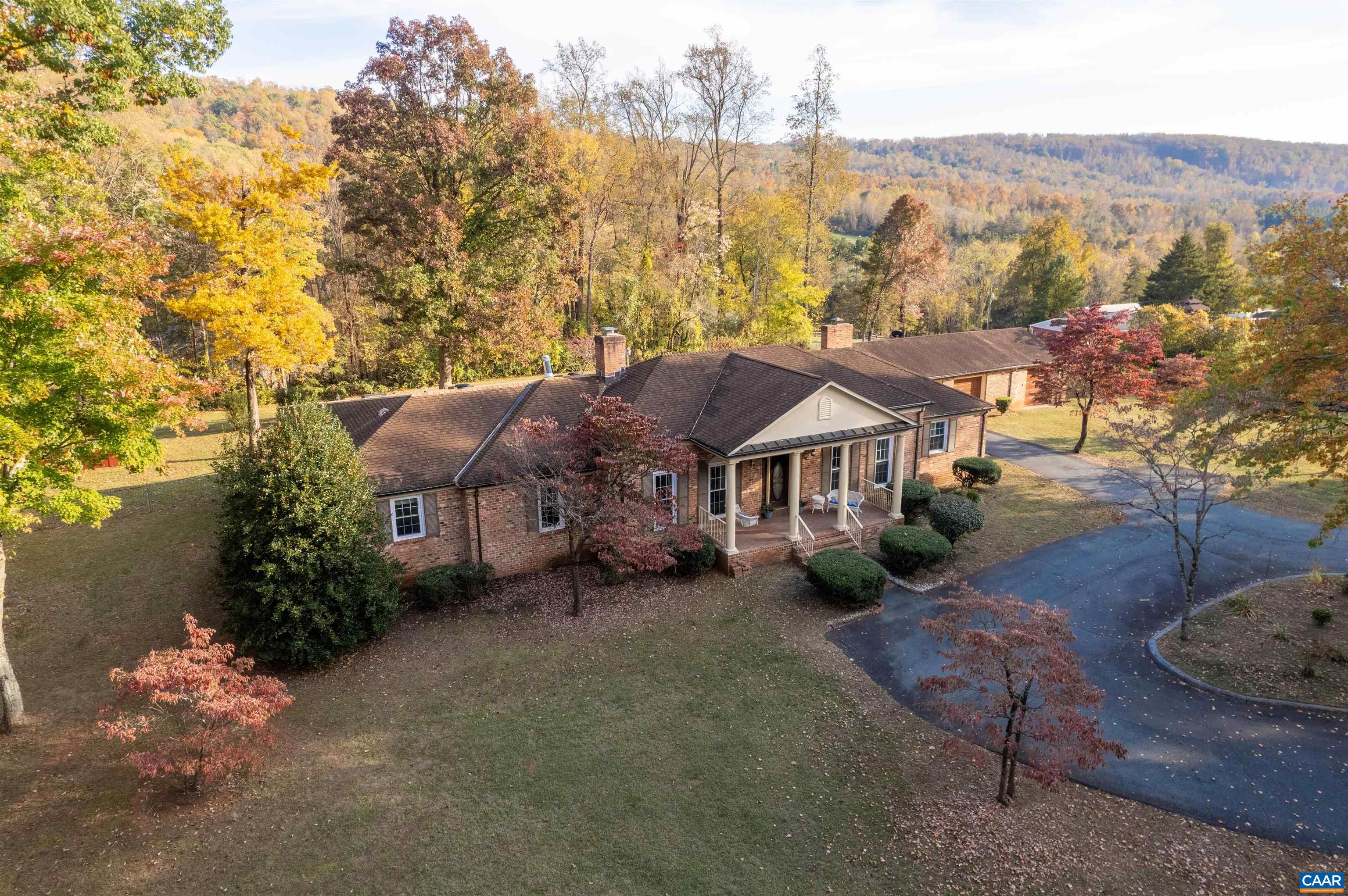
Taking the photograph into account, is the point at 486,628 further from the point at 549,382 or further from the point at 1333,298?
the point at 1333,298

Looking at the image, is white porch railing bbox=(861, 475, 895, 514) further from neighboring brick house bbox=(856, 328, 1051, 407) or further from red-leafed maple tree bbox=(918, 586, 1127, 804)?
neighboring brick house bbox=(856, 328, 1051, 407)

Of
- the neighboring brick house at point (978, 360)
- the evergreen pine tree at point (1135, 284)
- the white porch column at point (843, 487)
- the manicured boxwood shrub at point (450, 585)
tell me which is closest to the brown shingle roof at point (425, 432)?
the manicured boxwood shrub at point (450, 585)

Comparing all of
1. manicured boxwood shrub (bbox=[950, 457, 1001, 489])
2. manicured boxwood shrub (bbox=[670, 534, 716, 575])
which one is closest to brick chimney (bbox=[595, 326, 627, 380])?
manicured boxwood shrub (bbox=[670, 534, 716, 575])

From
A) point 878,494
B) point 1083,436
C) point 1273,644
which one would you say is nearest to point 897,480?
point 878,494

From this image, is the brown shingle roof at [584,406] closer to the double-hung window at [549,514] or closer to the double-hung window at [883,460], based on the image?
the double-hung window at [883,460]

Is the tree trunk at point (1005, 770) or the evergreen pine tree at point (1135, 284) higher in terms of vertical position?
the evergreen pine tree at point (1135, 284)

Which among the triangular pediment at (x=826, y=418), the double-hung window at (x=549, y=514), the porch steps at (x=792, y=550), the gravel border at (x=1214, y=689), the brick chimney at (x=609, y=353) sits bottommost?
the gravel border at (x=1214, y=689)

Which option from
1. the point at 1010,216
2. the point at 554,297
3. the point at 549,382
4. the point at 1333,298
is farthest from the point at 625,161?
the point at 1010,216
